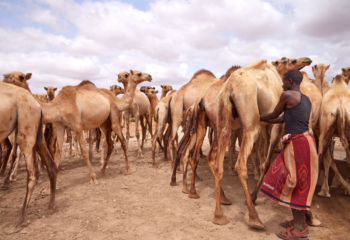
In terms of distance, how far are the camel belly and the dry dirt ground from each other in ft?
5.10

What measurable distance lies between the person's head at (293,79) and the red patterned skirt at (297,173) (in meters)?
0.70

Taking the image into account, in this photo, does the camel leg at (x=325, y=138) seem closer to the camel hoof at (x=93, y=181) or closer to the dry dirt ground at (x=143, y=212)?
the dry dirt ground at (x=143, y=212)

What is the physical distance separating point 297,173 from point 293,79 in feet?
4.24

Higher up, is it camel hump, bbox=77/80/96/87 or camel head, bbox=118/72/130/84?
camel head, bbox=118/72/130/84

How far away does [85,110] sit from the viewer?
6582mm

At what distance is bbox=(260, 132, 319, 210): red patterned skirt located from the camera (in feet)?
10.8

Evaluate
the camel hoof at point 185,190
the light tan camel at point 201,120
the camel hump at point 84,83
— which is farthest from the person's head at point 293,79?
the camel hump at point 84,83

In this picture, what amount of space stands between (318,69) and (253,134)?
4.42 metres

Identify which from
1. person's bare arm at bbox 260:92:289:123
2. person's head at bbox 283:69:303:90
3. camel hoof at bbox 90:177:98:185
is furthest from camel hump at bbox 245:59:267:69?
camel hoof at bbox 90:177:98:185

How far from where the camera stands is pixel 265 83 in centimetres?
423

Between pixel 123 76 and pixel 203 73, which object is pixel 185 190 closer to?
pixel 203 73

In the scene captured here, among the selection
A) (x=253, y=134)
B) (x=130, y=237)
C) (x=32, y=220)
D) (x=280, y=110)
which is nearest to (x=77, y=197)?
(x=32, y=220)

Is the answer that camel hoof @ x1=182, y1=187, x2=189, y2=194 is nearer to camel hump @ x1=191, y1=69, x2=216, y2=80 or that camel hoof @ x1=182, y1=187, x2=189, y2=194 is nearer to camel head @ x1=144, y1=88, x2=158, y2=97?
camel hump @ x1=191, y1=69, x2=216, y2=80

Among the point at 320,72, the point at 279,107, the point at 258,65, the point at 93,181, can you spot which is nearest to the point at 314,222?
the point at 279,107
